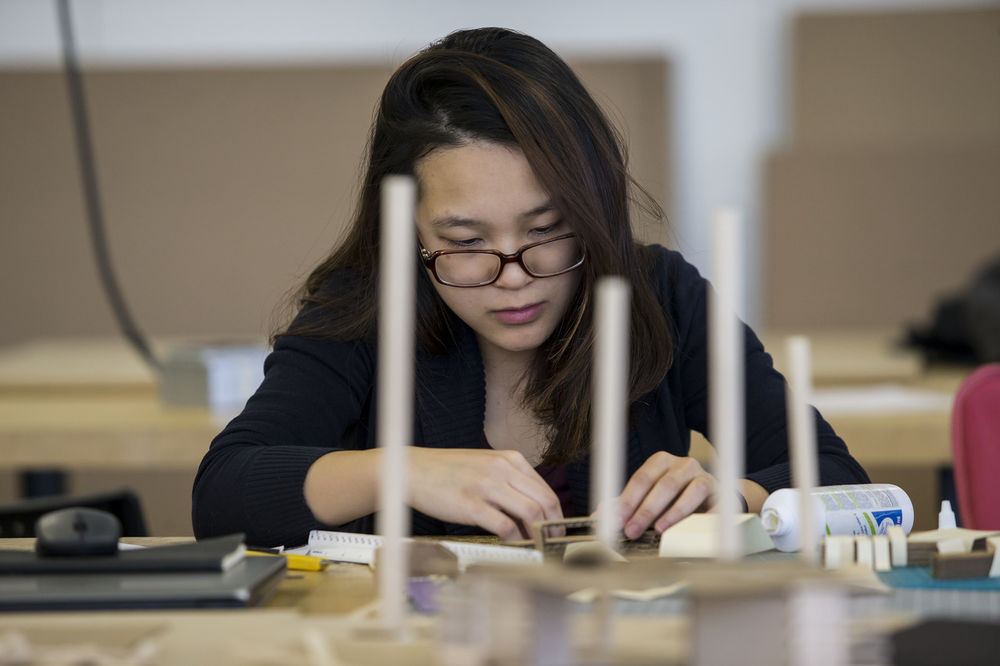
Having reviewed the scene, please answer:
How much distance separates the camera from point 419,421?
120cm

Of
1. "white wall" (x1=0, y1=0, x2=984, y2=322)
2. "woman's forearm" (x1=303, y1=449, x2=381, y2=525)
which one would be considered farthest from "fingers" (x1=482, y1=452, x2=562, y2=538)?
"white wall" (x1=0, y1=0, x2=984, y2=322)

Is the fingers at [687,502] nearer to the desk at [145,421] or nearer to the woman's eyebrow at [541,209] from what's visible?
the woman's eyebrow at [541,209]

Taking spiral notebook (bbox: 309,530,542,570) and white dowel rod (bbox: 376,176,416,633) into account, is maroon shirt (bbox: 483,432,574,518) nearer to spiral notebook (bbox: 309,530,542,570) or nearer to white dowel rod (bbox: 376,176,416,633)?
spiral notebook (bbox: 309,530,542,570)

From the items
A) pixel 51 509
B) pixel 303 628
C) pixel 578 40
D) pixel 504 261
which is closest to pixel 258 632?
pixel 303 628

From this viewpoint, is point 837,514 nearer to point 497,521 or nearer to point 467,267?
point 497,521

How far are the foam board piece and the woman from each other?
69 millimetres

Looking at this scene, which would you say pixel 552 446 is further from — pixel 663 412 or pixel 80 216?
pixel 80 216

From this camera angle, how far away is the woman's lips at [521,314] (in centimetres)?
109

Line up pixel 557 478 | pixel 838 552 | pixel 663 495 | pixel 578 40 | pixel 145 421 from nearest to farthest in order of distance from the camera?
pixel 838 552
pixel 663 495
pixel 557 478
pixel 145 421
pixel 578 40

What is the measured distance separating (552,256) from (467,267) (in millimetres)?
79

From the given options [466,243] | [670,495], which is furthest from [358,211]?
[670,495]

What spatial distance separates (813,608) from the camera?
50cm

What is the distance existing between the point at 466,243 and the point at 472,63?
0.18m

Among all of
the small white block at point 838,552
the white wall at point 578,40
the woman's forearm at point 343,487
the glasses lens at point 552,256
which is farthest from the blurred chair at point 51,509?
the white wall at point 578,40
